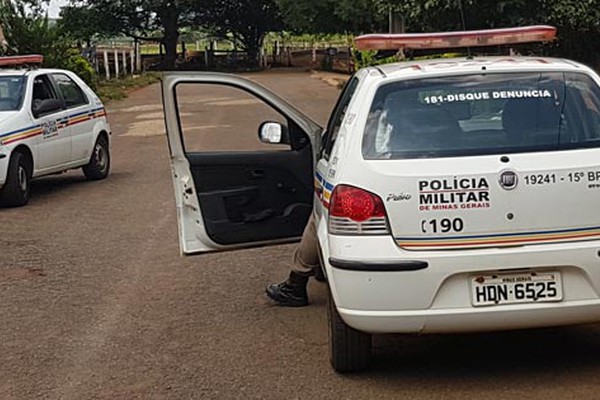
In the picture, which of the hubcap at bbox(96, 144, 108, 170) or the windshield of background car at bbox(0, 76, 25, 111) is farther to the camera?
the hubcap at bbox(96, 144, 108, 170)

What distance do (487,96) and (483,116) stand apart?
0.12 meters

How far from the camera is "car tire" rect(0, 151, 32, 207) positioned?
1215cm

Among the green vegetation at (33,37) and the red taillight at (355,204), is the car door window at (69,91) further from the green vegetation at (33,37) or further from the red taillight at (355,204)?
the green vegetation at (33,37)

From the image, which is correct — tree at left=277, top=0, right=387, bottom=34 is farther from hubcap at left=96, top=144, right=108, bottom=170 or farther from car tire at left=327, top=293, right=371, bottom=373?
car tire at left=327, top=293, right=371, bottom=373

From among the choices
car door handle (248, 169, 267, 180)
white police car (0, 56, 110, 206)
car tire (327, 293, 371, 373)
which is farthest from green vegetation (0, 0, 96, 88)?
car tire (327, 293, 371, 373)

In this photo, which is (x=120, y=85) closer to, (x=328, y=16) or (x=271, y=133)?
(x=328, y=16)

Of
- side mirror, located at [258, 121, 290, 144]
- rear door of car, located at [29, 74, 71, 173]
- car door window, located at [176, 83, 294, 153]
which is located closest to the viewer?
side mirror, located at [258, 121, 290, 144]

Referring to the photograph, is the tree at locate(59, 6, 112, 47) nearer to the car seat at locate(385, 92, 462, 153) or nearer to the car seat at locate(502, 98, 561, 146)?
the car seat at locate(385, 92, 462, 153)

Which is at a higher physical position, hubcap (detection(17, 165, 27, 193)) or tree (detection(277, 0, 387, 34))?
tree (detection(277, 0, 387, 34))

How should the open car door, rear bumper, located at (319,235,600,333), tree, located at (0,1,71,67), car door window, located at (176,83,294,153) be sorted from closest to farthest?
rear bumper, located at (319,235,600,333) → the open car door → car door window, located at (176,83,294,153) → tree, located at (0,1,71,67)

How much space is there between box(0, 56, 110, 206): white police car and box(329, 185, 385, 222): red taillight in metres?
7.45

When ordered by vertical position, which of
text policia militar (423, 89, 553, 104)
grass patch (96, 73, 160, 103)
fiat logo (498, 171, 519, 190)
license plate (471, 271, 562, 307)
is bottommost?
grass patch (96, 73, 160, 103)

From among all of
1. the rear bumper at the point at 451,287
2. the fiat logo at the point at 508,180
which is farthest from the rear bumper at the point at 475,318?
the fiat logo at the point at 508,180

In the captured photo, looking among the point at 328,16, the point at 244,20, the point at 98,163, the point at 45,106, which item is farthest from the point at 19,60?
the point at 244,20
